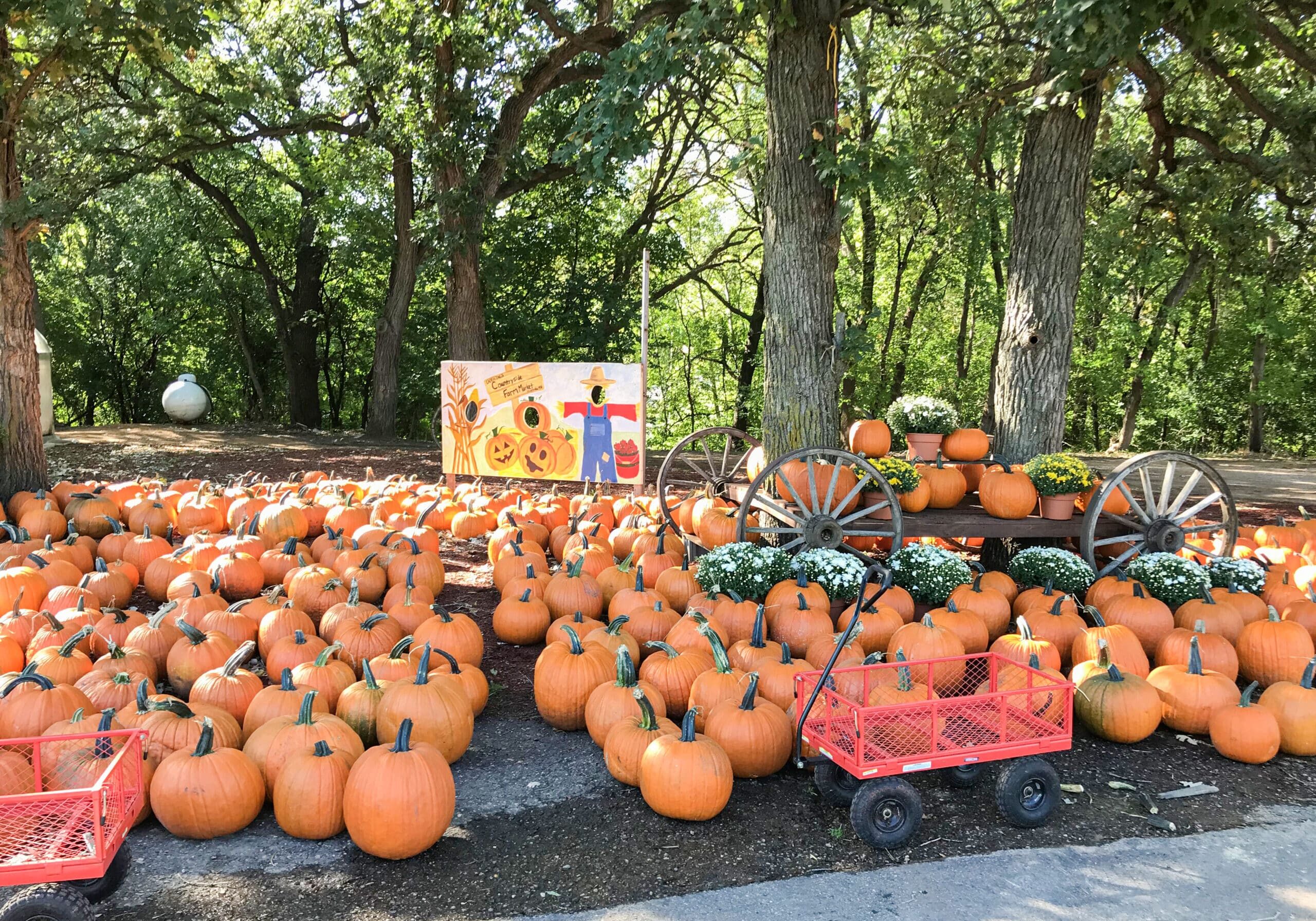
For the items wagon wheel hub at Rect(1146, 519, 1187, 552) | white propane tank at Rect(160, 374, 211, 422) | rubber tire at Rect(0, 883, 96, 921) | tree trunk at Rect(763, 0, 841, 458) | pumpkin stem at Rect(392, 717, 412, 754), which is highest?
tree trunk at Rect(763, 0, 841, 458)

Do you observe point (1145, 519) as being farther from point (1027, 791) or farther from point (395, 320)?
point (395, 320)

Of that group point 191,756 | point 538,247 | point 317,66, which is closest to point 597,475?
point 191,756

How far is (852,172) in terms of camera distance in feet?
19.2

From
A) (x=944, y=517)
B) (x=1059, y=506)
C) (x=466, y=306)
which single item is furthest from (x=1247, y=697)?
(x=466, y=306)

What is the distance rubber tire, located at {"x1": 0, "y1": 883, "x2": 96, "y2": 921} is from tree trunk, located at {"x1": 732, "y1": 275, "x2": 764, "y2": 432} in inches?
819

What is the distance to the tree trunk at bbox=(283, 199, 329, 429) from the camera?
68.8 feet

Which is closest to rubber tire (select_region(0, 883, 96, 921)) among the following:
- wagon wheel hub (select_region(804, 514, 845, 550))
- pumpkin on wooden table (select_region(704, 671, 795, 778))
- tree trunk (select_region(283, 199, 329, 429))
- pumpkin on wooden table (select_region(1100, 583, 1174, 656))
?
pumpkin on wooden table (select_region(704, 671, 795, 778))

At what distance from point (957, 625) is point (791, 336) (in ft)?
8.25

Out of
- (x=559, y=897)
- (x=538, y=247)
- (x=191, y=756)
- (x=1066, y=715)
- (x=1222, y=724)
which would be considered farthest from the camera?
(x=538, y=247)

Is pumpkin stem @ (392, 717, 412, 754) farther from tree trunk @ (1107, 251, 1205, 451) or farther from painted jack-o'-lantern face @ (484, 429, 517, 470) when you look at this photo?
tree trunk @ (1107, 251, 1205, 451)

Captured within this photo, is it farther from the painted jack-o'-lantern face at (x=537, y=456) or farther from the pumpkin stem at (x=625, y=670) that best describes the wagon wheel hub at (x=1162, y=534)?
the painted jack-o'-lantern face at (x=537, y=456)

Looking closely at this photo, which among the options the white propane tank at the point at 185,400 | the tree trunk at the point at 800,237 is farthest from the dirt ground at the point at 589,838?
the white propane tank at the point at 185,400

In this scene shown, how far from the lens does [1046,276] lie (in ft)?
22.4

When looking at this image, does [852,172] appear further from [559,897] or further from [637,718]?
[559,897]
